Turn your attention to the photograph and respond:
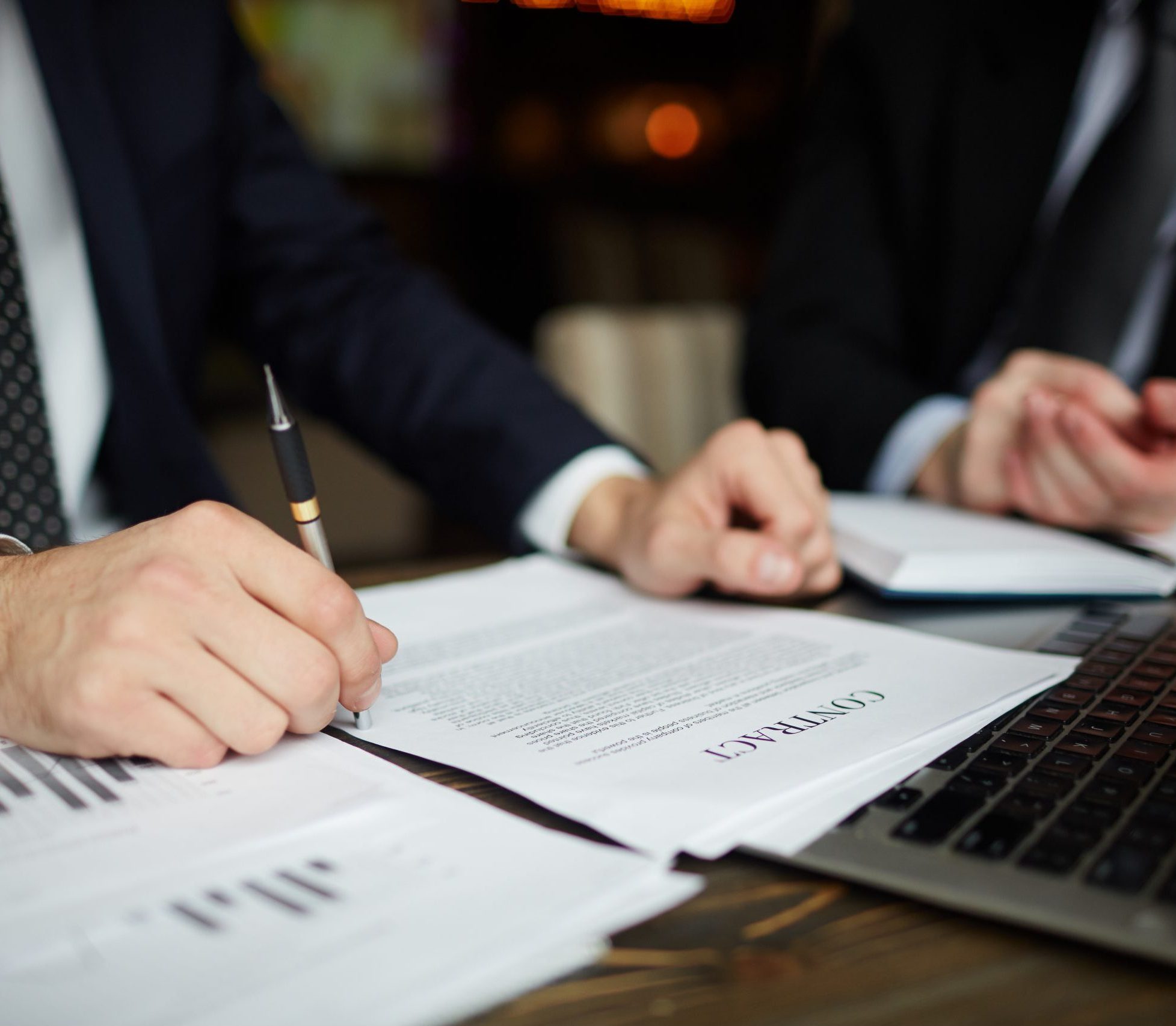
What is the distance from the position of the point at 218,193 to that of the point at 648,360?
784 millimetres

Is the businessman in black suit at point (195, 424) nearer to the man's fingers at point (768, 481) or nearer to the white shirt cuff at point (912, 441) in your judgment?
the man's fingers at point (768, 481)

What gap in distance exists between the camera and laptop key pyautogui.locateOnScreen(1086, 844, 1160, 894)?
29 cm

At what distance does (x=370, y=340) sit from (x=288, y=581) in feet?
1.99

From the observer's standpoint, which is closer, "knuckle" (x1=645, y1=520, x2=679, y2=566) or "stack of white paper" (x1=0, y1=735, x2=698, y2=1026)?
"stack of white paper" (x1=0, y1=735, x2=698, y2=1026)

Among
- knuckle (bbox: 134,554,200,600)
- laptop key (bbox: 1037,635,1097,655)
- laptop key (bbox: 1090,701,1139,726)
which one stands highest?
knuckle (bbox: 134,554,200,600)

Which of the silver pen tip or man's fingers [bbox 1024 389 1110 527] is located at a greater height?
the silver pen tip

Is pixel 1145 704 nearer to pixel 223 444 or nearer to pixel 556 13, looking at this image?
pixel 223 444

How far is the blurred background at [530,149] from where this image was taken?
318cm

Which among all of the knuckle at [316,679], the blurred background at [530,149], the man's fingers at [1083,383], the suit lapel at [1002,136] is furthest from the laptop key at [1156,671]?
the blurred background at [530,149]

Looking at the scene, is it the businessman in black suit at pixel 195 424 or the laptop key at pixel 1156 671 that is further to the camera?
the laptop key at pixel 1156 671

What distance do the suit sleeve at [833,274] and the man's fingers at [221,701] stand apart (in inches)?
35.6

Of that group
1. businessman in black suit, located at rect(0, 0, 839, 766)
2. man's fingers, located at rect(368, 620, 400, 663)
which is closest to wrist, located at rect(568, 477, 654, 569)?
businessman in black suit, located at rect(0, 0, 839, 766)

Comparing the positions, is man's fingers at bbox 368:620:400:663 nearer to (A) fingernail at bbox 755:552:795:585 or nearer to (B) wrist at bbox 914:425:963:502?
(A) fingernail at bbox 755:552:795:585

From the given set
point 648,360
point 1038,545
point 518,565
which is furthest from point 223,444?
point 1038,545
